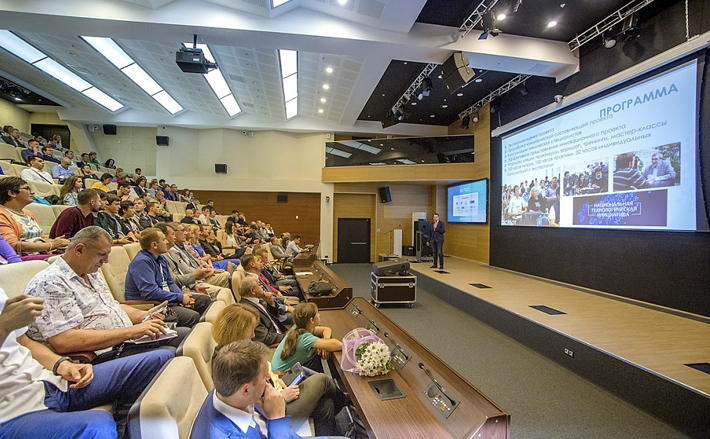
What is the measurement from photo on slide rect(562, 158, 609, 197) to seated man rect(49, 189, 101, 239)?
6664mm

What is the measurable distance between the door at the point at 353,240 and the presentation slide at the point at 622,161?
572 centimetres

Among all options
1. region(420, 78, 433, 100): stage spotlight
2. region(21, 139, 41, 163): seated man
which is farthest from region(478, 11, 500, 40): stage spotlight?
region(21, 139, 41, 163): seated man

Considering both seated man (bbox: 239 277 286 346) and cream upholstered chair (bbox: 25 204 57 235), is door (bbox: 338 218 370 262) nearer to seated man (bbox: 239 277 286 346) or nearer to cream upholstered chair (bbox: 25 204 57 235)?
cream upholstered chair (bbox: 25 204 57 235)

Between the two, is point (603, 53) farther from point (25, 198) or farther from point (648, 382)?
point (25, 198)

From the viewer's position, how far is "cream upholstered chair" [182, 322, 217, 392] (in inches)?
57.7

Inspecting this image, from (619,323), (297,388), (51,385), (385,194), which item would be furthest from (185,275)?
(385,194)

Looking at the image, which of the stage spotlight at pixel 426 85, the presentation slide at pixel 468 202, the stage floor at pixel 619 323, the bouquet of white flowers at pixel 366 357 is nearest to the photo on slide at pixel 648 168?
the stage floor at pixel 619 323

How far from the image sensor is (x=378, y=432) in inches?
50.5

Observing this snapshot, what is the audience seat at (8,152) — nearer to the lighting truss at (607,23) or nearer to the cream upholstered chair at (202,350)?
the cream upholstered chair at (202,350)

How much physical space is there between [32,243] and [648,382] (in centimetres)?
487

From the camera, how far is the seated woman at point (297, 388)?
1.60 meters

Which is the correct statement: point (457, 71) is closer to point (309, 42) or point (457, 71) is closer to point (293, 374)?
point (309, 42)

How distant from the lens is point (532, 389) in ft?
9.15

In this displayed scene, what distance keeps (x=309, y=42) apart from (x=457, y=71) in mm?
2359
